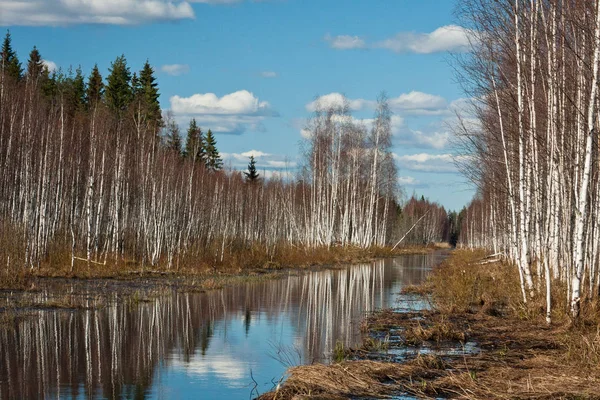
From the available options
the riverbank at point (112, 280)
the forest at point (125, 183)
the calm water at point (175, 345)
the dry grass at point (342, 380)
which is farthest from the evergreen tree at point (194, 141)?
the dry grass at point (342, 380)

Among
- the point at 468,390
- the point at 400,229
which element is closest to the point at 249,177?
the point at 400,229

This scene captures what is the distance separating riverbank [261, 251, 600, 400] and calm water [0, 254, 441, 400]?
983 mm

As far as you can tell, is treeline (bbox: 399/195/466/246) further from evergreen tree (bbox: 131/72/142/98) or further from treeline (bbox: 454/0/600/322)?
treeline (bbox: 454/0/600/322)

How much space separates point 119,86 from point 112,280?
45.1m

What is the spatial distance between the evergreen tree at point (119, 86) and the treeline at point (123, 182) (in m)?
0.10

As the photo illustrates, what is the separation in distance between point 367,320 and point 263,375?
22.7 ft

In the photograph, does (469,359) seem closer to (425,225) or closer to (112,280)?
(112,280)

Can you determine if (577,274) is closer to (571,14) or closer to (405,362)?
(405,362)

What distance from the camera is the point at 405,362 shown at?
12.1 meters

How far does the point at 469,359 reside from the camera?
12.4 meters

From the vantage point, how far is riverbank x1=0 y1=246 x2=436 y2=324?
19188 millimetres

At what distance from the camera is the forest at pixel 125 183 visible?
2888 centimetres

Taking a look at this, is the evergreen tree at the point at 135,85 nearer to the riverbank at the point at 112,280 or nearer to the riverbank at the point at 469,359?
the riverbank at the point at 112,280

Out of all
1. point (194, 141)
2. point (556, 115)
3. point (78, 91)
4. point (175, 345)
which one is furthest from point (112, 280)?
point (78, 91)
